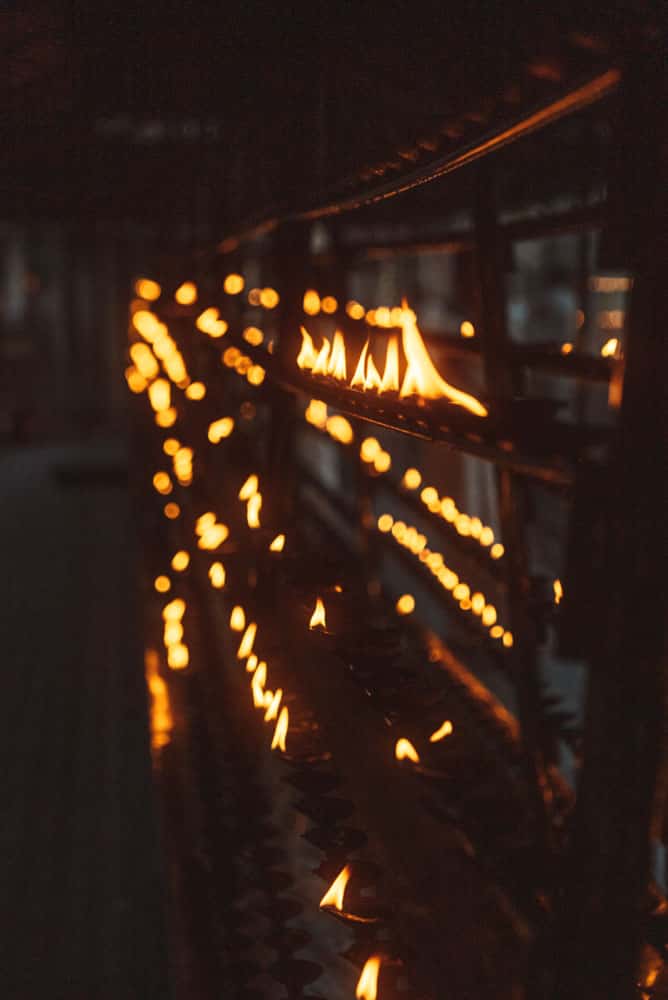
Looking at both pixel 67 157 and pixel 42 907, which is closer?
pixel 42 907

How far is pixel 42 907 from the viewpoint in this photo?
3.37 meters

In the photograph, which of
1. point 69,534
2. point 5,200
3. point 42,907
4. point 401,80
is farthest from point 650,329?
point 69,534

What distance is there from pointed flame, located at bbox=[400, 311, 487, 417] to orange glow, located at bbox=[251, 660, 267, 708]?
1.13m

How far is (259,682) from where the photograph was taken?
2771mm

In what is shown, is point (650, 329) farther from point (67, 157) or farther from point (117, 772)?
point (67, 157)

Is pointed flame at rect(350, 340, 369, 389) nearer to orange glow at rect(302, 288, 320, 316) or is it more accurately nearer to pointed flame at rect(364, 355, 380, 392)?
pointed flame at rect(364, 355, 380, 392)

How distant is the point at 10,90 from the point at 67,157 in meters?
2.11

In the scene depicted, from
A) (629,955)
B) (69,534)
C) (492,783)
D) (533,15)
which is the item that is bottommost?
(69,534)

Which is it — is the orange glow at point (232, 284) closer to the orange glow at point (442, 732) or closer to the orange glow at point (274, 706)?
the orange glow at point (274, 706)

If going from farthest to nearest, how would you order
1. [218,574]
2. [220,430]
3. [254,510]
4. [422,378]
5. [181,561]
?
[181,561]
[220,430]
[218,574]
[254,510]
[422,378]

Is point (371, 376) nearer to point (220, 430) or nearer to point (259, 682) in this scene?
point (259, 682)

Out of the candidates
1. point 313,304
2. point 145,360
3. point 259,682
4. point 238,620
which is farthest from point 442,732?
point 145,360

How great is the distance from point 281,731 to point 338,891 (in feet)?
1.61

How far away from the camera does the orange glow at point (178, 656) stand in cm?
468
